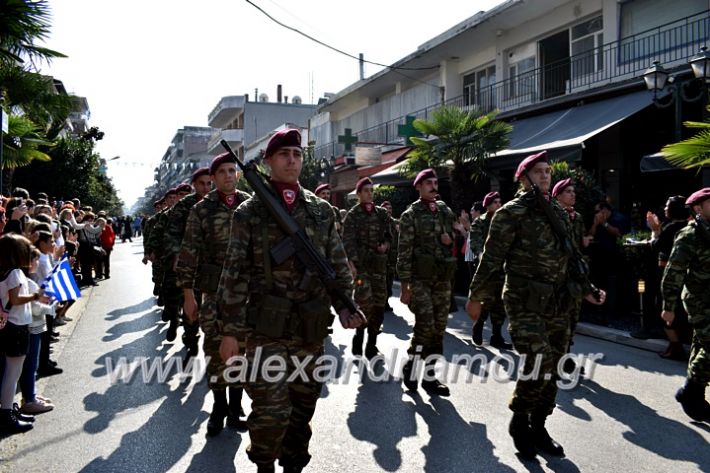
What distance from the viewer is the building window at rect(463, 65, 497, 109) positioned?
19438 millimetres

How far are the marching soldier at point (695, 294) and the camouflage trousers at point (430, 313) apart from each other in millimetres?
1835

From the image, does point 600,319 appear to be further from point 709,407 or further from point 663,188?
point 663,188

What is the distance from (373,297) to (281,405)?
153 inches

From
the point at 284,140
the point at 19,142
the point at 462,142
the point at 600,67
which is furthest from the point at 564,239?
the point at 600,67

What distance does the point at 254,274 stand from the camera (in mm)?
3338

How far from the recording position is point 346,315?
3.35m

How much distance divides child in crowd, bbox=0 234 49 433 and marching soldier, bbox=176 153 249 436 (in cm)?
112

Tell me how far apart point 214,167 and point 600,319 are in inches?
253

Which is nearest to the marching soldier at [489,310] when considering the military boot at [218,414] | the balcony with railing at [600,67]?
the military boot at [218,414]

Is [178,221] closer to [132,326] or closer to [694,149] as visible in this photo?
[132,326]

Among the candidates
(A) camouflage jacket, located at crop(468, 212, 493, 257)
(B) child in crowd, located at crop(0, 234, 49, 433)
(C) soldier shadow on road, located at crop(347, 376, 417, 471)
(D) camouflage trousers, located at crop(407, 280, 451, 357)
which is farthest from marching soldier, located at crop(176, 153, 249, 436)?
(A) camouflage jacket, located at crop(468, 212, 493, 257)

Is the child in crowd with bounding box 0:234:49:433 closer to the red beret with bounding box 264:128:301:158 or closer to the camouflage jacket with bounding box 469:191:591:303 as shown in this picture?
the red beret with bounding box 264:128:301:158

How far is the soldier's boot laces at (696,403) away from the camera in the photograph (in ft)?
15.1

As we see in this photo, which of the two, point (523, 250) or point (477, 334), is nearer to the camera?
point (523, 250)
